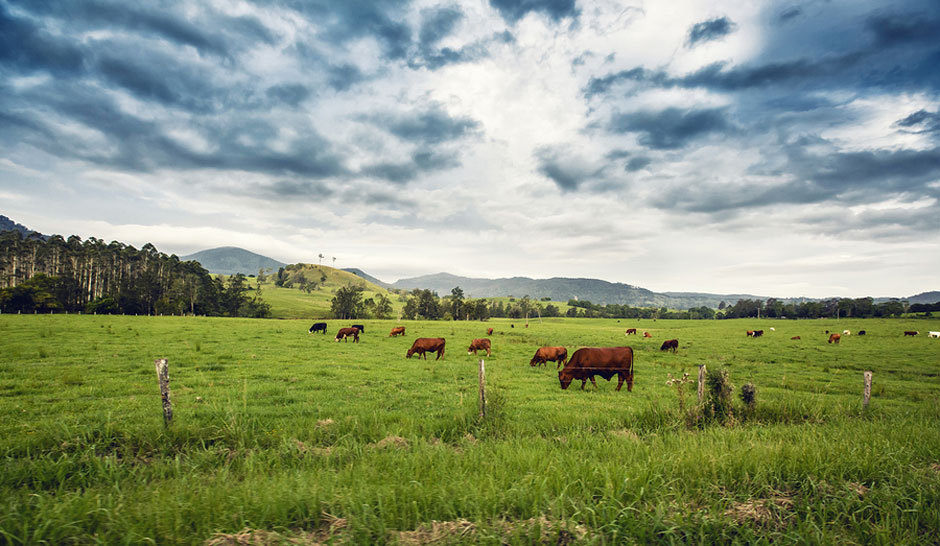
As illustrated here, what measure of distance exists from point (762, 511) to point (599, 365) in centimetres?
1411

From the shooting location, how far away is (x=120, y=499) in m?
4.30

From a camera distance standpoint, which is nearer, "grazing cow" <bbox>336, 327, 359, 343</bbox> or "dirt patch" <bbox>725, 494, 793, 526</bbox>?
"dirt patch" <bbox>725, 494, 793, 526</bbox>

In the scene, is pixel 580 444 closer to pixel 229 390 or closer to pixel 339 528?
pixel 339 528

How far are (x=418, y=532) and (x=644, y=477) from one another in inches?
120

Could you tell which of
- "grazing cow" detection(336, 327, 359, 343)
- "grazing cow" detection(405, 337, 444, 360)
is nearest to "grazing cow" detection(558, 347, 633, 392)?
"grazing cow" detection(405, 337, 444, 360)

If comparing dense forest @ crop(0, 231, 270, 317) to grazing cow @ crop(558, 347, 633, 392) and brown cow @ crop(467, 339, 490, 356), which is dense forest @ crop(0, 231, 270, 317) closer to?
brown cow @ crop(467, 339, 490, 356)

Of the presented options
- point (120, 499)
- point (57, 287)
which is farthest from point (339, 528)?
point (57, 287)

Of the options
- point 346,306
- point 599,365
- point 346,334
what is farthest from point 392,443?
point 346,306

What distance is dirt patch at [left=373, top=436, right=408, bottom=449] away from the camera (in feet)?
22.7

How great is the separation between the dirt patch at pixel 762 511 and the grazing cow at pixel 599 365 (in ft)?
40.8

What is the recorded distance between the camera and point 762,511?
4.26 metres

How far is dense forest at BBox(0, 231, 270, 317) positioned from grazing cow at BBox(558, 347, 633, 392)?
321ft

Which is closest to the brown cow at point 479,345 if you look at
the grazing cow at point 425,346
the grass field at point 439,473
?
the grazing cow at point 425,346

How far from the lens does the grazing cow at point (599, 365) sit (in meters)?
17.3
